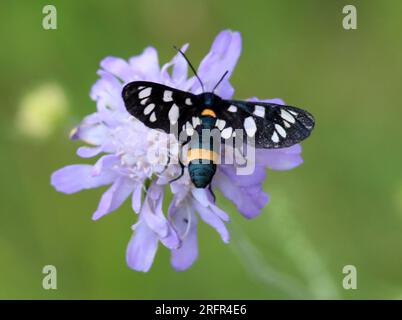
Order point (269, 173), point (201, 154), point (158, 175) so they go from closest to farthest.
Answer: point (201, 154) < point (158, 175) < point (269, 173)

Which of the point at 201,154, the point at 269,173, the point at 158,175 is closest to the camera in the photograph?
the point at 201,154

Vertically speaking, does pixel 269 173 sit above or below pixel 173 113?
above

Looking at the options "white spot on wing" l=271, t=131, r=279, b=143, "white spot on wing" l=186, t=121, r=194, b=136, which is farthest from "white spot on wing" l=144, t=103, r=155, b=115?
"white spot on wing" l=271, t=131, r=279, b=143

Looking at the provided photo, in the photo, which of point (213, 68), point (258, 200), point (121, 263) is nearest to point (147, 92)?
point (213, 68)

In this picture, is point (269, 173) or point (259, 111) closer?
point (259, 111)

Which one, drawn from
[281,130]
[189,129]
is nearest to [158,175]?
[189,129]

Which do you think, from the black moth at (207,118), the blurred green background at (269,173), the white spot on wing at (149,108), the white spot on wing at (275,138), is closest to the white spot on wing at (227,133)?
the black moth at (207,118)

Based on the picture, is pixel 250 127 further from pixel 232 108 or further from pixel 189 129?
pixel 189 129
